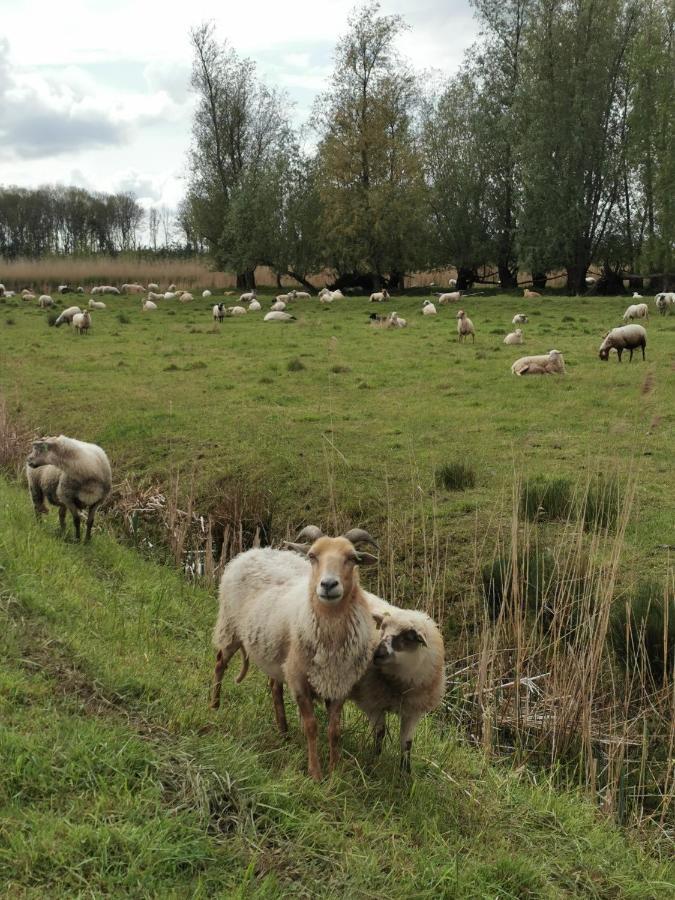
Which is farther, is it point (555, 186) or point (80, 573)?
point (555, 186)

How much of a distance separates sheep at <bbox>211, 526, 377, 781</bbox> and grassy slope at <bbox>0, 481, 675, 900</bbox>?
1.01ft

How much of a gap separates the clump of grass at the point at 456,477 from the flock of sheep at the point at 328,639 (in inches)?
186

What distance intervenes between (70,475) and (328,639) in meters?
5.18

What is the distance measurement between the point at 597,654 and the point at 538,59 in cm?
3765

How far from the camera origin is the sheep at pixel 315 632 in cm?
452

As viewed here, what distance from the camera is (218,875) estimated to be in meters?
3.47

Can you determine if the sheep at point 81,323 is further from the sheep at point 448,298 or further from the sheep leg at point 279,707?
the sheep leg at point 279,707

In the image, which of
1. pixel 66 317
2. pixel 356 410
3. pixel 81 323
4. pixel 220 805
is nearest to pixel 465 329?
pixel 356 410

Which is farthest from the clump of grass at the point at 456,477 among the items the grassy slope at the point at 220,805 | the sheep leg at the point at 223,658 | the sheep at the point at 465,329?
the sheep at the point at 465,329

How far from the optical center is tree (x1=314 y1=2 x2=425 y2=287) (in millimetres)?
41406

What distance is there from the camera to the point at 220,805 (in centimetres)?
385

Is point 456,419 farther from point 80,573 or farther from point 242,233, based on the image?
point 242,233

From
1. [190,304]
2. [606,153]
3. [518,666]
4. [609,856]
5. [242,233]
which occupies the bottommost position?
[609,856]

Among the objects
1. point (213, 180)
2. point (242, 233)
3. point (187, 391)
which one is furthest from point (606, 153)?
point (187, 391)
